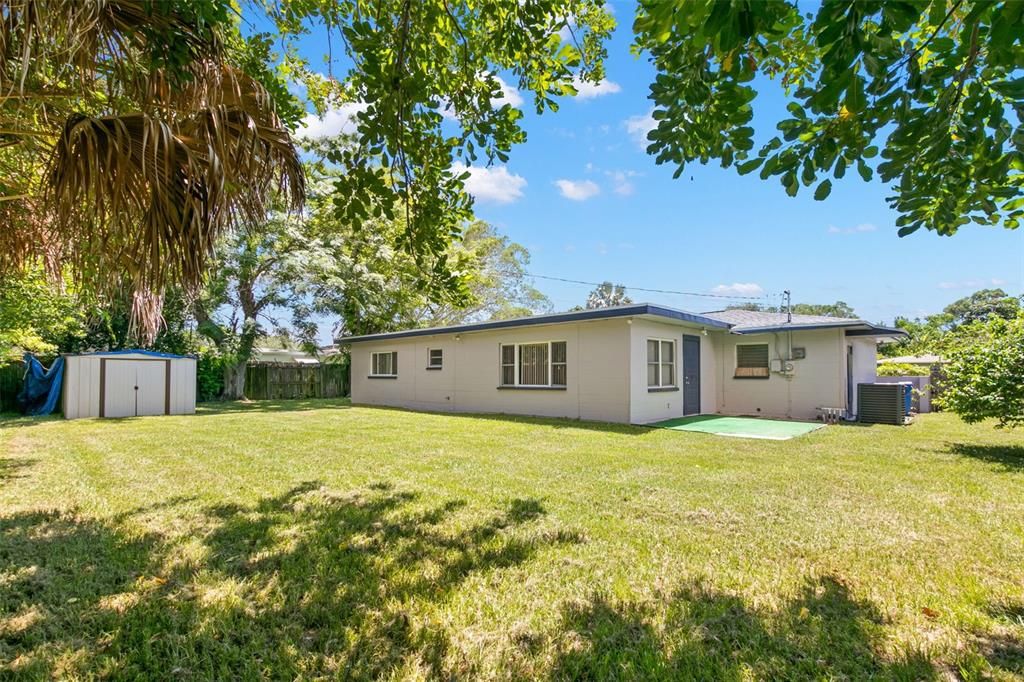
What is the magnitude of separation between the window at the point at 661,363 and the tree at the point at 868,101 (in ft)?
28.4

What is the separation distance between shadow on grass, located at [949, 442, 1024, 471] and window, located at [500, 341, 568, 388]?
7055 millimetres

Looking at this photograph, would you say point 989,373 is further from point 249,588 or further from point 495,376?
point 495,376

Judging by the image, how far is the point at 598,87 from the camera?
510 centimetres

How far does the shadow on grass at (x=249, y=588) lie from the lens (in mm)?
2186

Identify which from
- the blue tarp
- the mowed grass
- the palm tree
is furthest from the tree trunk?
the palm tree

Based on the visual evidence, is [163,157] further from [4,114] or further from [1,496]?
[1,496]

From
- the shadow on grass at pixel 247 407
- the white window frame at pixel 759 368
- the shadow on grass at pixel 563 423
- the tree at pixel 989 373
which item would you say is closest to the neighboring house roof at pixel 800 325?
the white window frame at pixel 759 368

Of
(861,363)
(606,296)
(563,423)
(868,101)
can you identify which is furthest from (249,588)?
(606,296)

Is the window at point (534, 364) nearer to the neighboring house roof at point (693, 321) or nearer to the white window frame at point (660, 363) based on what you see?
the neighboring house roof at point (693, 321)

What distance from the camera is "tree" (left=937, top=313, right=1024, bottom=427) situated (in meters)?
6.89

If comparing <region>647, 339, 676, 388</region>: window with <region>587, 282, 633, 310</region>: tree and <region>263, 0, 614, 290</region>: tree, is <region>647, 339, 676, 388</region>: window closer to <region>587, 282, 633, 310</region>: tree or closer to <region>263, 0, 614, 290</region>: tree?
<region>263, 0, 614, 290</region>: tree

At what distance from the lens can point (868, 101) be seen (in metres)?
2.03

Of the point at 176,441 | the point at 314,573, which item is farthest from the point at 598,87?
the point at 176,441

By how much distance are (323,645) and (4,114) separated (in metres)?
3.69
